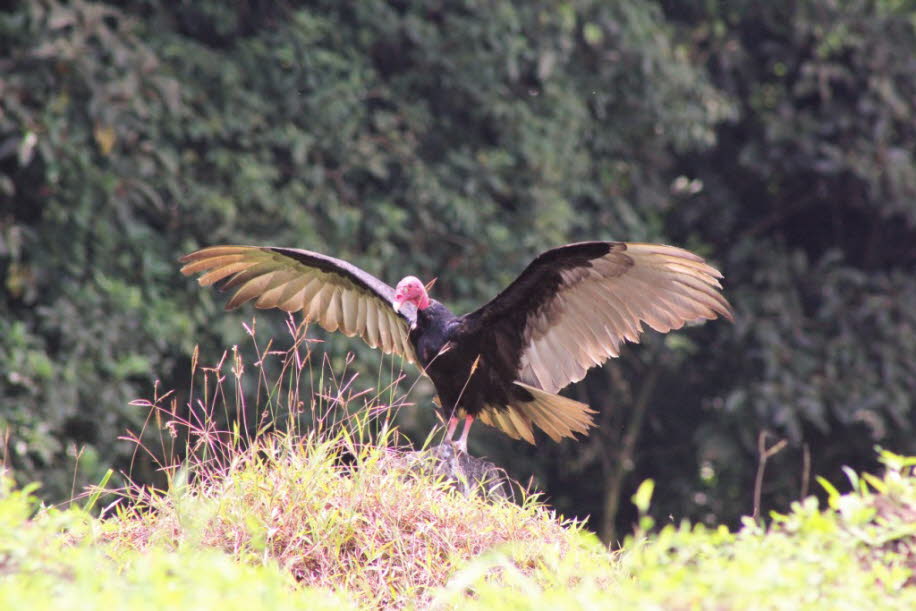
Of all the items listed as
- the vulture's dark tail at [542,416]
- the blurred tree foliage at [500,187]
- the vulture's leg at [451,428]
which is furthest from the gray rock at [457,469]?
the blurred tree foliage at [500,187]

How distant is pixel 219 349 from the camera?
255 inches

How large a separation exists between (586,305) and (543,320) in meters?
0.17

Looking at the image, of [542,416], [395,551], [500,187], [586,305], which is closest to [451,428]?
[542,416]

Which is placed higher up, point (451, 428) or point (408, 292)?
point (408, 292)

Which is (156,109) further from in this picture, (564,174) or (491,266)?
(564,174)

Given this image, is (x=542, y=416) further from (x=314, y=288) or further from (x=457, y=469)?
(x=314, y=288)

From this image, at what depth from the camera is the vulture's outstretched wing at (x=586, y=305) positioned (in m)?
3.93

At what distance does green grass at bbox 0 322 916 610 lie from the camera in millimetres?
2260

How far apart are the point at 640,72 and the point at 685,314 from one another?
420 centimetres

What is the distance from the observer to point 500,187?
730 cm

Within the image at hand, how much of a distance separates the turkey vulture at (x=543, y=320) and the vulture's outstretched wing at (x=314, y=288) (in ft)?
0.06

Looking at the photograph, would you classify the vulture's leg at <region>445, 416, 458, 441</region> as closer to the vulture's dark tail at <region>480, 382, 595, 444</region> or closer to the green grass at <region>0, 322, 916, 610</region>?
the vulture's dark tail at <region>480, 382, 595, 444</region>

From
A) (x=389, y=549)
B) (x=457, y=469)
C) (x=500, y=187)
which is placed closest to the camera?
(x=389, y=549)

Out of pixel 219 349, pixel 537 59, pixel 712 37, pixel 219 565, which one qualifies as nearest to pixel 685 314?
pixel 219 565
